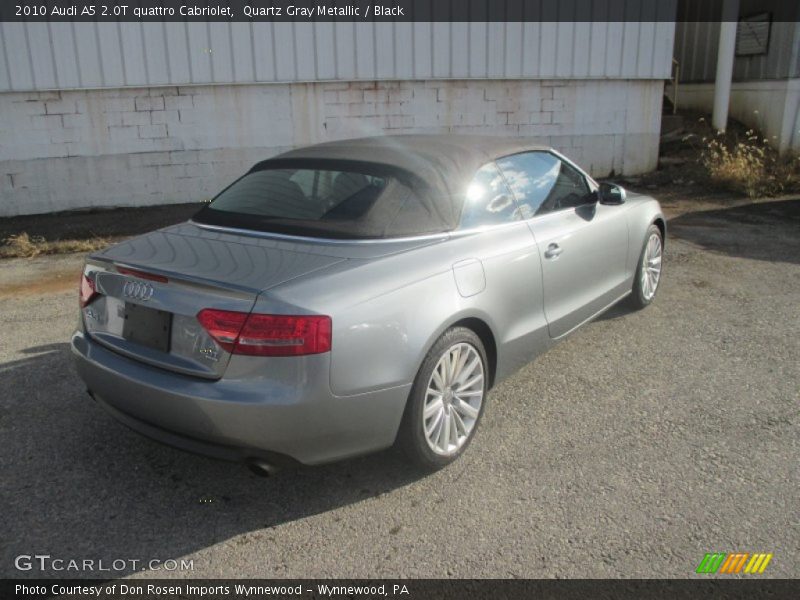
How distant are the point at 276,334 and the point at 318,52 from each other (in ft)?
27.0

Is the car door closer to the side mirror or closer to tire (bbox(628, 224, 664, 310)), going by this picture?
the side mirror

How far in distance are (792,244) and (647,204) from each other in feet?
11.2

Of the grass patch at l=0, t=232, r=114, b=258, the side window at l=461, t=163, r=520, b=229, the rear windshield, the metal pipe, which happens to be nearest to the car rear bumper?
the rear windshield

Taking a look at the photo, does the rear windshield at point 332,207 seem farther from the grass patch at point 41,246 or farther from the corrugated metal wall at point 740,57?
the corrugated metal wall at point 740,57

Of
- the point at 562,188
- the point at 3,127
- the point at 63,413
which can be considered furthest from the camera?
the point at 3,127

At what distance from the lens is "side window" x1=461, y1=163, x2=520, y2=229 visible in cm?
359

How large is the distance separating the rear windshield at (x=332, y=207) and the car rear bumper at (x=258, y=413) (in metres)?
0.83

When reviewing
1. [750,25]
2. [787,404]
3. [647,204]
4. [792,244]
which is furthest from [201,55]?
[750,25]

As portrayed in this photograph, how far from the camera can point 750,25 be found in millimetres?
13641

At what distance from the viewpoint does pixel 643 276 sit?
534cm

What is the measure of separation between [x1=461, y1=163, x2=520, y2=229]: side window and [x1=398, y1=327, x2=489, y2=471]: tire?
64 centimetres

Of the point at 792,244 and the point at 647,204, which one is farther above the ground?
the point at 647,204

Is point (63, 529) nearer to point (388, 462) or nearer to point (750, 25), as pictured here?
point (388, 462)

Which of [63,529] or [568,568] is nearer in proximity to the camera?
[568,568]
